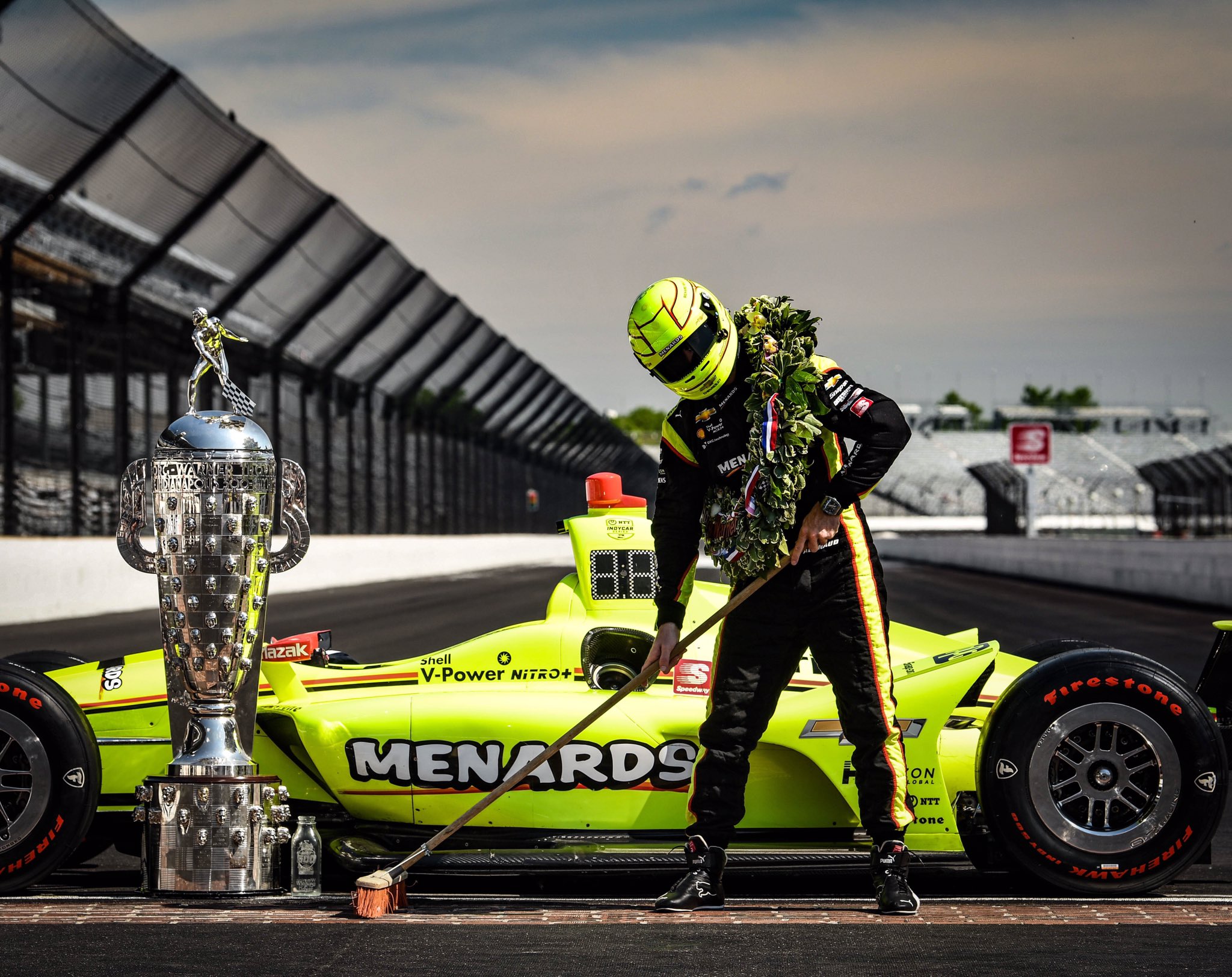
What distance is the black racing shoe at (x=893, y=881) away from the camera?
429 centimetres

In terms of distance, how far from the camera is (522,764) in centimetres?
472

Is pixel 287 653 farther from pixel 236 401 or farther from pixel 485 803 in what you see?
pixel 485 803

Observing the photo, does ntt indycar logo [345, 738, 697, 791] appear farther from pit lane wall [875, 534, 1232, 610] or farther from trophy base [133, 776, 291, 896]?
pit lane wall [875, 534, 1232, 610]

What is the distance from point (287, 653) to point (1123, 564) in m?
22.0

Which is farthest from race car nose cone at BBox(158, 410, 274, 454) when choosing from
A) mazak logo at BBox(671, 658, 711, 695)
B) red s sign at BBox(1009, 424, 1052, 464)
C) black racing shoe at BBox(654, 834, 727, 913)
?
red s sign at BBox(1009, 424, 1052, 464)

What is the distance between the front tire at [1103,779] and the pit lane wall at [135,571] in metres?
9.70

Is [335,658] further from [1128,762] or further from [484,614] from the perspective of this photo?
[484,614]

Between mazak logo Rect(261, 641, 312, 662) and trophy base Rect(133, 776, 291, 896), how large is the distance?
0.58 metres

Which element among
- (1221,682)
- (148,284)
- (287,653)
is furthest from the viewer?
(148,284)

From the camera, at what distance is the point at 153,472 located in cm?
461

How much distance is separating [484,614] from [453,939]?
47.5 ft

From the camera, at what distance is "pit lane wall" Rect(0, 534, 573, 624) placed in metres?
16.7

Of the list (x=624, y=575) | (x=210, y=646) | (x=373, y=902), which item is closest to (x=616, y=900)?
(x=373, y=902)

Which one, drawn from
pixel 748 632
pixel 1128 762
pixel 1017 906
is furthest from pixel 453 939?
pixel 1128 762
